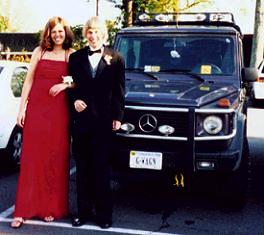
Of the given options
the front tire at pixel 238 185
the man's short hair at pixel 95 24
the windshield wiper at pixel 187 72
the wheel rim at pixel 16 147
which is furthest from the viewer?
the wheel rim at pixel 16 147

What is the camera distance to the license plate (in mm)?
4648

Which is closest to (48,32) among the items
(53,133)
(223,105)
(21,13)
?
(53,133)

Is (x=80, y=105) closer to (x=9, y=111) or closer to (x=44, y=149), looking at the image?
(x=44, y=149)

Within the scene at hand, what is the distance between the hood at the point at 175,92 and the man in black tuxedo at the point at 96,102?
419 millimetres

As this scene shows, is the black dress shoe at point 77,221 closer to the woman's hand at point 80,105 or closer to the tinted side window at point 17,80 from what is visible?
the woman's hand at point 80,105

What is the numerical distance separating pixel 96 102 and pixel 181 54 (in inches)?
69.6

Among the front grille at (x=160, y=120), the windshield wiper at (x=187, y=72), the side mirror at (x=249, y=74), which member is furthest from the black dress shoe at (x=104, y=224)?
the side mirror at (x=249, y=74)

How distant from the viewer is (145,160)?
468 centimetres

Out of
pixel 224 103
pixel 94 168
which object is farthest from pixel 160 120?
pixel 94 168

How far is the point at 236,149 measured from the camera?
15.2 feet

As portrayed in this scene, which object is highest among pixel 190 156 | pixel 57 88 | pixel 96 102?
pixel 57 88

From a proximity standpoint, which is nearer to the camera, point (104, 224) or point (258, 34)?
point (104, 224)

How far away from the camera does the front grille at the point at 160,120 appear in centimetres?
465

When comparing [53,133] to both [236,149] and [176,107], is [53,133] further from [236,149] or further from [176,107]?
[236,149]
